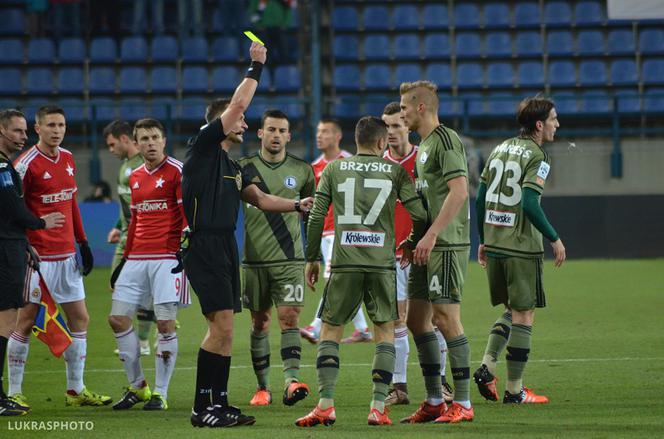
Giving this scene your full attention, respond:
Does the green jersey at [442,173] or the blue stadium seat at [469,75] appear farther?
the blue stadium seat at [469,75]

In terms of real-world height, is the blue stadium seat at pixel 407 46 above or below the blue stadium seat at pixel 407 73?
above

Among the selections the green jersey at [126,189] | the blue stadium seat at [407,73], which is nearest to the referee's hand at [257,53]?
the green jersey at [126,189]

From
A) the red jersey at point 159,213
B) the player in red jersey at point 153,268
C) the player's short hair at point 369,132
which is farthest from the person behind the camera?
the red jersey at point 159,213

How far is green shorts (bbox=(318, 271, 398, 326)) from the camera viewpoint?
6977 mm

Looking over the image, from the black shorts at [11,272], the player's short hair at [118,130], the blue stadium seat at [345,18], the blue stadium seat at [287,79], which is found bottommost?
the black shorts at [11,272]

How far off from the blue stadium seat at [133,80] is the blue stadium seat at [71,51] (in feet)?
3.24

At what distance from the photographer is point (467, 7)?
2492 cm

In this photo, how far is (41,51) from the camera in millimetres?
24141

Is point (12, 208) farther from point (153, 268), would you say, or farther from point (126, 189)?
point (126, 189)

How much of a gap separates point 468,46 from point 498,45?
67 centimetres

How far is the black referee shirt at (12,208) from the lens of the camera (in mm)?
7543

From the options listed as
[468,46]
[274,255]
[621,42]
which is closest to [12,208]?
[274,255]

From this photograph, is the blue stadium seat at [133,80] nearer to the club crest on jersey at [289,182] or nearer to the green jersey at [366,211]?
the club crest on jersey at [289,182]

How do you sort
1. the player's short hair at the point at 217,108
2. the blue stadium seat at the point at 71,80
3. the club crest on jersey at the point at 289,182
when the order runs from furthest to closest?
the blue stadium seat at the point at 71,80
the club crest on jersey at the point at 289,182
the player's short hair at the point at 217,108
